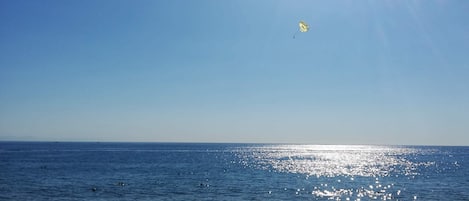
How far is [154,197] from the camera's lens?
53188 mm

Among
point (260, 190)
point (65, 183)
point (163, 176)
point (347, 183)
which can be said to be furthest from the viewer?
point (163, 176)

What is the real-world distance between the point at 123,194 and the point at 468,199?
139ft

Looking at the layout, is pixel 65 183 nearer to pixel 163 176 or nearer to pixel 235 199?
pixel 163 176

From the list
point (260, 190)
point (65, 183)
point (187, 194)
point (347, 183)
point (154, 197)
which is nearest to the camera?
point (154, 197)

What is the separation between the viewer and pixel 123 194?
2169 inches

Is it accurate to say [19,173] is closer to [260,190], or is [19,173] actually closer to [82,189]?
[82,189]

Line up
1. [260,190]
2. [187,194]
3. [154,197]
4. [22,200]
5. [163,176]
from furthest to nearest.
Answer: [163,176] < [260,190] < [187,194] < [154,197] < [22,200]

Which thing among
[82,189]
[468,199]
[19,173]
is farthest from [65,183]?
[468,199]

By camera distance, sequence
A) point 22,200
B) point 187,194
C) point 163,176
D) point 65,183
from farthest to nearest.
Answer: point 163,176 < point 65,183 < point 187,194 < point 22,200

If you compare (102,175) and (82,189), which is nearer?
(82,189)

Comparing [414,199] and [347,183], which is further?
[347,183]

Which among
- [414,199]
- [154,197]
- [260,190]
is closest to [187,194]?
[154,197]

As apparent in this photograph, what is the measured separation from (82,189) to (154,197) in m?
12.7

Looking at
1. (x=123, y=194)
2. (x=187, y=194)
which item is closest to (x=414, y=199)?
(x=187, y=194)
